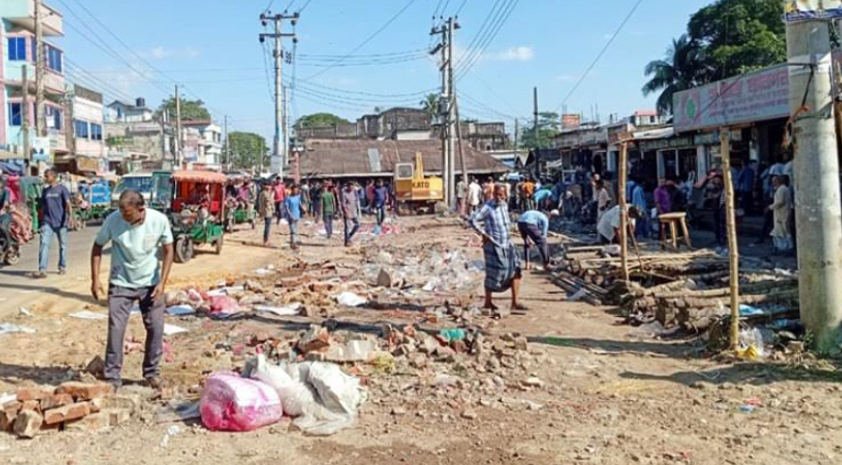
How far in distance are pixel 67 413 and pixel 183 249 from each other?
34.2ft

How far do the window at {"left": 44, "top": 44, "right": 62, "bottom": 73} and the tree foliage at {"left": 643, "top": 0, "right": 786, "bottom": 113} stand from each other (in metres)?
33.7

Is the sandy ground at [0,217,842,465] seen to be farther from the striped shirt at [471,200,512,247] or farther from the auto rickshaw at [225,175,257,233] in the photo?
the auto rickshaw at [225,175,257,233]

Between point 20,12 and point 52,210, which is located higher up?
point 20,12

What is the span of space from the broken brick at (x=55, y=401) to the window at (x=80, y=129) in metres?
48.8

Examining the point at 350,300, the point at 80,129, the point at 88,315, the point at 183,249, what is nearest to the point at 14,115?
the point at 80,129

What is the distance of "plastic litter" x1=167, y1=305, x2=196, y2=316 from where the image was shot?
955 centimetres

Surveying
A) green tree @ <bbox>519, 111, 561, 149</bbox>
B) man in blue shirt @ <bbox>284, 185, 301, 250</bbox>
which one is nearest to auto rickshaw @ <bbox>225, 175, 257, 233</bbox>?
man in blue shirt @ <bbox>284, 185, 301, 250</bbox>

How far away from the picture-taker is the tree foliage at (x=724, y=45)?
3522 cm

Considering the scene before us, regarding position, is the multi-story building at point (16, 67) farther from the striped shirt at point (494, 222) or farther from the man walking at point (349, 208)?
the striped shirt at point (494, 222)

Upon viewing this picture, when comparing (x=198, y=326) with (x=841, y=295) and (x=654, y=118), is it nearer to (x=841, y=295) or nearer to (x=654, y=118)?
(x=841, y=295)

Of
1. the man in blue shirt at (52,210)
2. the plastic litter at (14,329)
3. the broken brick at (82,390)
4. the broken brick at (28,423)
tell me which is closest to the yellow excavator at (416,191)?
the man in blue shirt at (52,210)

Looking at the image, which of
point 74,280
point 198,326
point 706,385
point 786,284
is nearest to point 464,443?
point 706,385

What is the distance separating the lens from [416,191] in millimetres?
36938

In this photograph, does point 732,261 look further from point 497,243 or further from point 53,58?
point 53,58
